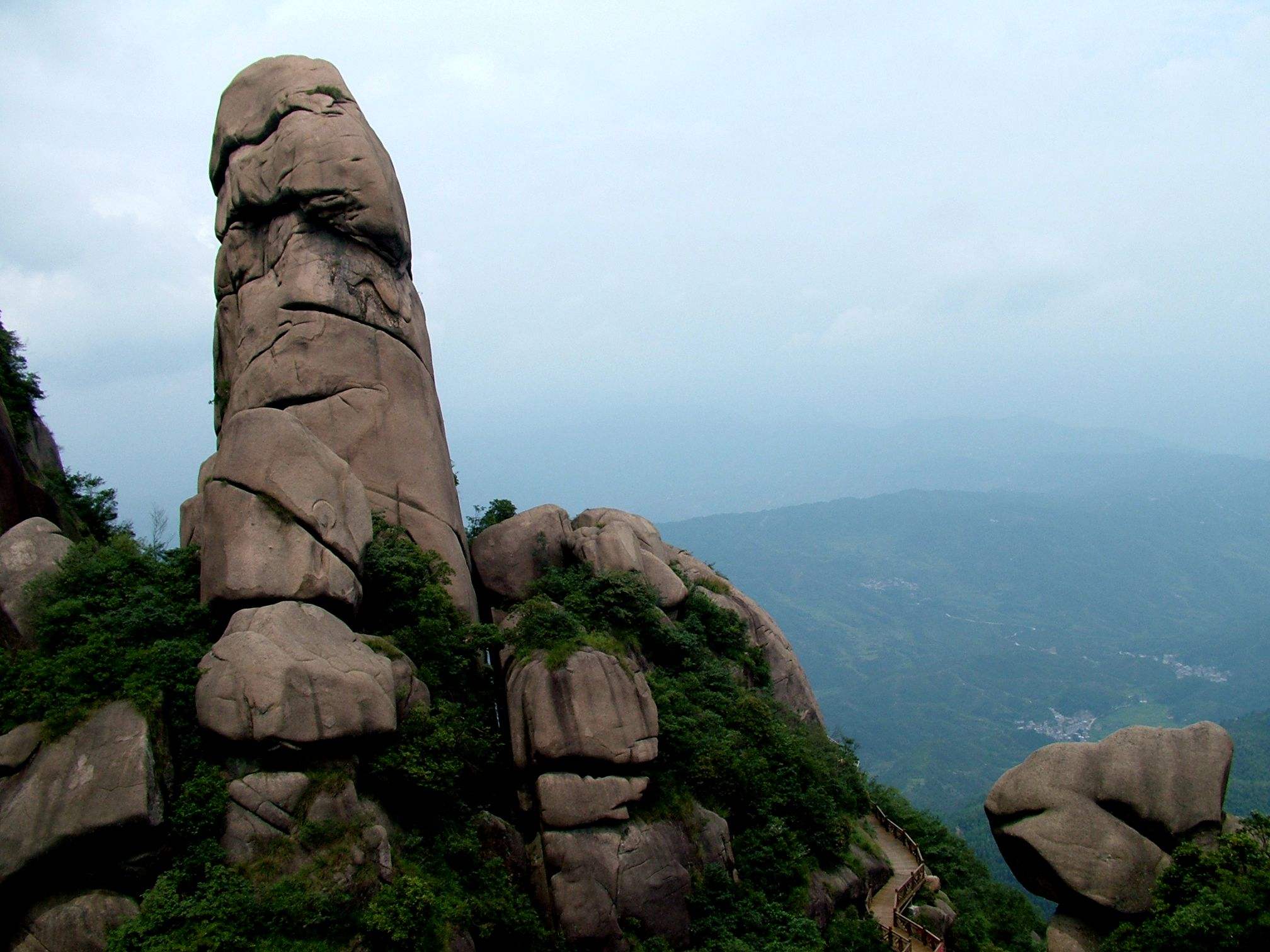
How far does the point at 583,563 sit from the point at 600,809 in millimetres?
8697

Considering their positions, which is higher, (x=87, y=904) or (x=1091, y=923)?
(x=87, y=904)

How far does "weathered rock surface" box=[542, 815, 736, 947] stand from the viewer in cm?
1803

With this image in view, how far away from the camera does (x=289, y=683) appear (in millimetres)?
16172

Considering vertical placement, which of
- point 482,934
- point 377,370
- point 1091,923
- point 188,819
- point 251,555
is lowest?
point 1091,923

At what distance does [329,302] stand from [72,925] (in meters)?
16.3

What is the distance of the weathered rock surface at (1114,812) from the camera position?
1700 cm

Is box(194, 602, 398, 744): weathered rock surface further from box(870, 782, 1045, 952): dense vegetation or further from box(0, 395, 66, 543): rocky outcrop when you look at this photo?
box(870, 782, 1045, 952): dense vegetation

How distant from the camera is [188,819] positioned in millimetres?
15094

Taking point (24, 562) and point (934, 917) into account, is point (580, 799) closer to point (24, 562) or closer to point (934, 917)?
point (934, 917)

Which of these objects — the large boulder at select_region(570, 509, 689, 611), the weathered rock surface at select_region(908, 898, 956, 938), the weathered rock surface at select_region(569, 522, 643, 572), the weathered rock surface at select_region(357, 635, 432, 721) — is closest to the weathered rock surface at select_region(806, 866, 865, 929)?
the weathered rock surface at select_region(908, 898, 956, 938)

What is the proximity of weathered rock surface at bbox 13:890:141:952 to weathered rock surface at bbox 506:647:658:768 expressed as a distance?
8.45 meters

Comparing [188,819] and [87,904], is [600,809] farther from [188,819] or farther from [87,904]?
[87,904]

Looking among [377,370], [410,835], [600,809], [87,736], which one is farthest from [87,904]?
[377,370]

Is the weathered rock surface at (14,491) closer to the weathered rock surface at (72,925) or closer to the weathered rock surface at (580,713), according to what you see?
the weathered rock surface at (72,925)
